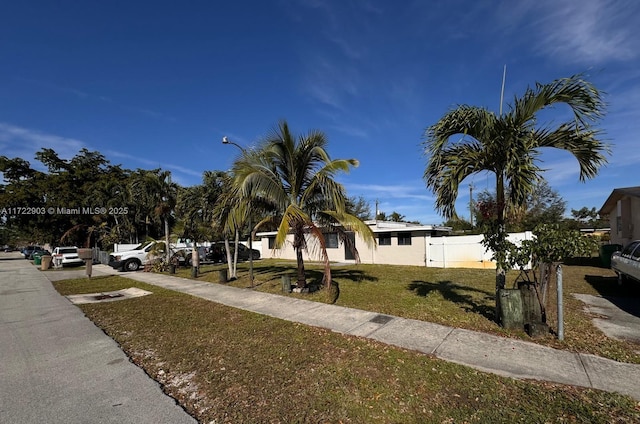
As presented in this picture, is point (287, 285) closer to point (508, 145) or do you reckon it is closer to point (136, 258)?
point (508, 145)

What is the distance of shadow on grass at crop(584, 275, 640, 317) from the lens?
7.40 m

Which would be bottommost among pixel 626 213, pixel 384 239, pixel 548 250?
pixel 384 239

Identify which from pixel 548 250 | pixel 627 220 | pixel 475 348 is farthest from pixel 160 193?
pixel 627 220

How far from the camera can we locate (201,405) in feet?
10.5

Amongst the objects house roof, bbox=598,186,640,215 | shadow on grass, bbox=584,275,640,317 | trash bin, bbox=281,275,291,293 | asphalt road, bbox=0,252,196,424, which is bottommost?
shadow on grass, bbox=584,275,640,317

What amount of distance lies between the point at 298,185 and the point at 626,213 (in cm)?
1819

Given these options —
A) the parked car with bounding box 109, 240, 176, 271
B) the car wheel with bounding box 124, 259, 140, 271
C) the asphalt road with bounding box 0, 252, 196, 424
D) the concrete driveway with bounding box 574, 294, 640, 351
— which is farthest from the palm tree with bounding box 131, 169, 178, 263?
the concrete driveway with bounding box 574, 294, 640, 351

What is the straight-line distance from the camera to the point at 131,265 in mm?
18266

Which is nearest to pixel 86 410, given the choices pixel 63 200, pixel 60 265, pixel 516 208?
pixel 516 208

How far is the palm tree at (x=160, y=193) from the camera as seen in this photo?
678 inches

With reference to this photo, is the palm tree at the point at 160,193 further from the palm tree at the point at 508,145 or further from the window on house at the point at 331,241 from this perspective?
the palm tree at the point at 508,145

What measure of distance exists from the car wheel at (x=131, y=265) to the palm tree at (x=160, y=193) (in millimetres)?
2268

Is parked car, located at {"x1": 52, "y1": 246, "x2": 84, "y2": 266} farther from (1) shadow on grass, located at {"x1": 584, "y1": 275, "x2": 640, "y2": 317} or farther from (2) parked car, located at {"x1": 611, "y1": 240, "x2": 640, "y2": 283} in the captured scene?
(2) parked car, located at {"x1": 611, "y1": 240, "x2": 640, "y2": 283}

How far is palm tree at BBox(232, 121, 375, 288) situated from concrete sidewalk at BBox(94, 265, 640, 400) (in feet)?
5.52
